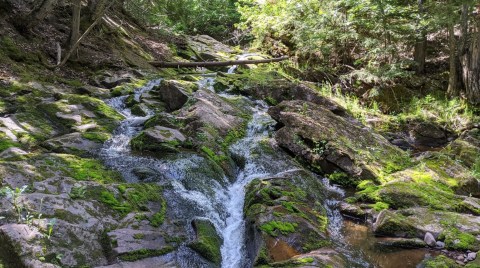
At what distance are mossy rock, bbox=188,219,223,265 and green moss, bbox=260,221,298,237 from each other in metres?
0.66

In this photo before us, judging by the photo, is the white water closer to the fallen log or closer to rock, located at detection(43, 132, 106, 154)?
rock, located at detection(43, 132, 106, 154)

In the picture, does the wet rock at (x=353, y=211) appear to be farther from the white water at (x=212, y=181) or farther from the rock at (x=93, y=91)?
the rock at (x=93, y=91)

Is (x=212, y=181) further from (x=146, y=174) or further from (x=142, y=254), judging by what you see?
(x=142, y=254)

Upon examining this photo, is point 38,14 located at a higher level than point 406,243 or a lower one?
higher

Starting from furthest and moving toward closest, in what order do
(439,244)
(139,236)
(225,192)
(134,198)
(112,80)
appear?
(112,80), (225,192), (439,244), (134,198), (139,236)

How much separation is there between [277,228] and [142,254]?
6.31 feet

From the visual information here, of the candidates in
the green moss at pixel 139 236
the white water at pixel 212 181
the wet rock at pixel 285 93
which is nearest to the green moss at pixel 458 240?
the white water at pixel 212 181

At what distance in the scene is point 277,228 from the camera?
521cm

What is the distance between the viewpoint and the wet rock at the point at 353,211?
6.49 metres

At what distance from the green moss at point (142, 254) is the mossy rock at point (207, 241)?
0.34m

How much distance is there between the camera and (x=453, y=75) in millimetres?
13047

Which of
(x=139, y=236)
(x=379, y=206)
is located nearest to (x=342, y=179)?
(x=379, y=206)

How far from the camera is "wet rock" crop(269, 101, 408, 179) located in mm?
7977

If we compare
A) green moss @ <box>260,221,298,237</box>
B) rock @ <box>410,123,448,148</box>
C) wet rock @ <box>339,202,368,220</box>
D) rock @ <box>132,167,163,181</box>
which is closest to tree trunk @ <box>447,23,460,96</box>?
rock @ <box>410,123,448,148</box>
